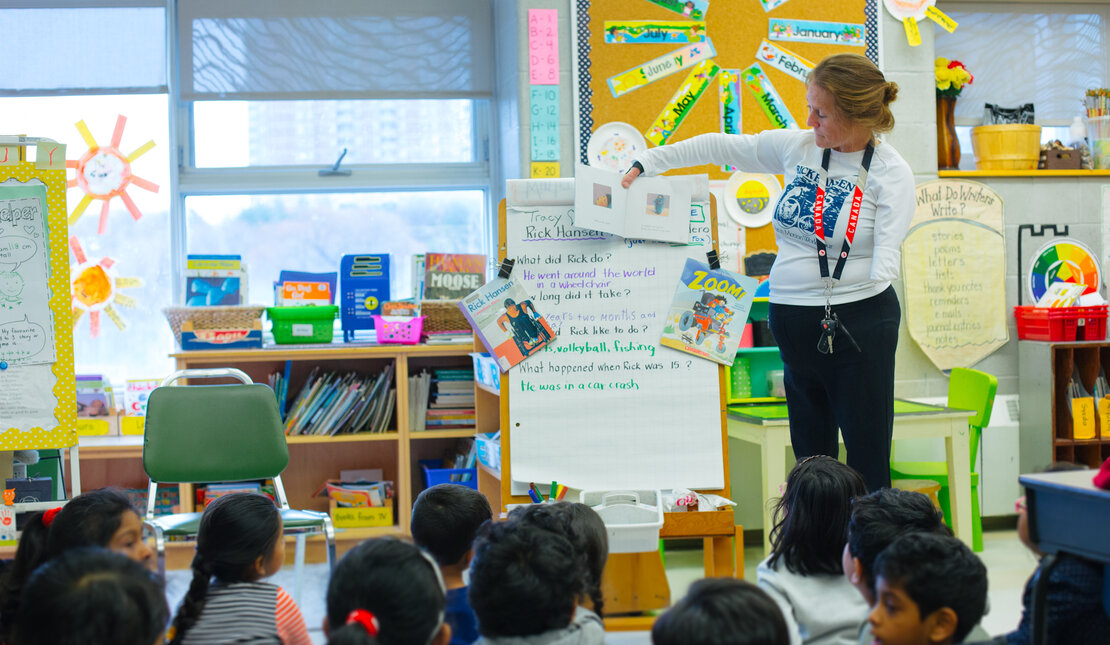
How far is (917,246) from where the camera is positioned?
368cm

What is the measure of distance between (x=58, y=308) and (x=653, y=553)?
1742mm

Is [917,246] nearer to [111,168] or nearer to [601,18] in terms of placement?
[601,18]

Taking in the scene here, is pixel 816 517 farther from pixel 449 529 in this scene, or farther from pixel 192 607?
pixel 192 607

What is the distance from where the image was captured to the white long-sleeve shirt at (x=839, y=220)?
2094 mm

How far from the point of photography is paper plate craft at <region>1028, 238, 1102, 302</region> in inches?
149

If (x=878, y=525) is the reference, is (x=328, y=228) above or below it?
above

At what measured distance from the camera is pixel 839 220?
2.12 meters

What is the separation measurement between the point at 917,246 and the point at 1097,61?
1262 millimetres

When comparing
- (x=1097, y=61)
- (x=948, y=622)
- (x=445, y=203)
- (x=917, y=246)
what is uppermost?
(x=1097, y=61)

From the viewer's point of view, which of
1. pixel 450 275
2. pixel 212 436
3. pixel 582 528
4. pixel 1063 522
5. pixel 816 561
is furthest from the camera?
pixel 450 275

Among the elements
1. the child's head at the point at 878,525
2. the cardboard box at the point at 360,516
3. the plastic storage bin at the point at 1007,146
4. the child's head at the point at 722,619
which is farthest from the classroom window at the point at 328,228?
the child's head at the point at 722,619

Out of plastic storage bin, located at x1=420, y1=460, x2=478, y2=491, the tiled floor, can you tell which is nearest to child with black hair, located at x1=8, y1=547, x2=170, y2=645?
the tiled floor

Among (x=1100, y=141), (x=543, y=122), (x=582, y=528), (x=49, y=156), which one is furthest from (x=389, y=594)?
(x=1100, y=141)

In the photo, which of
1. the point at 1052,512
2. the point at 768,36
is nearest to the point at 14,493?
the point at 1052,512
